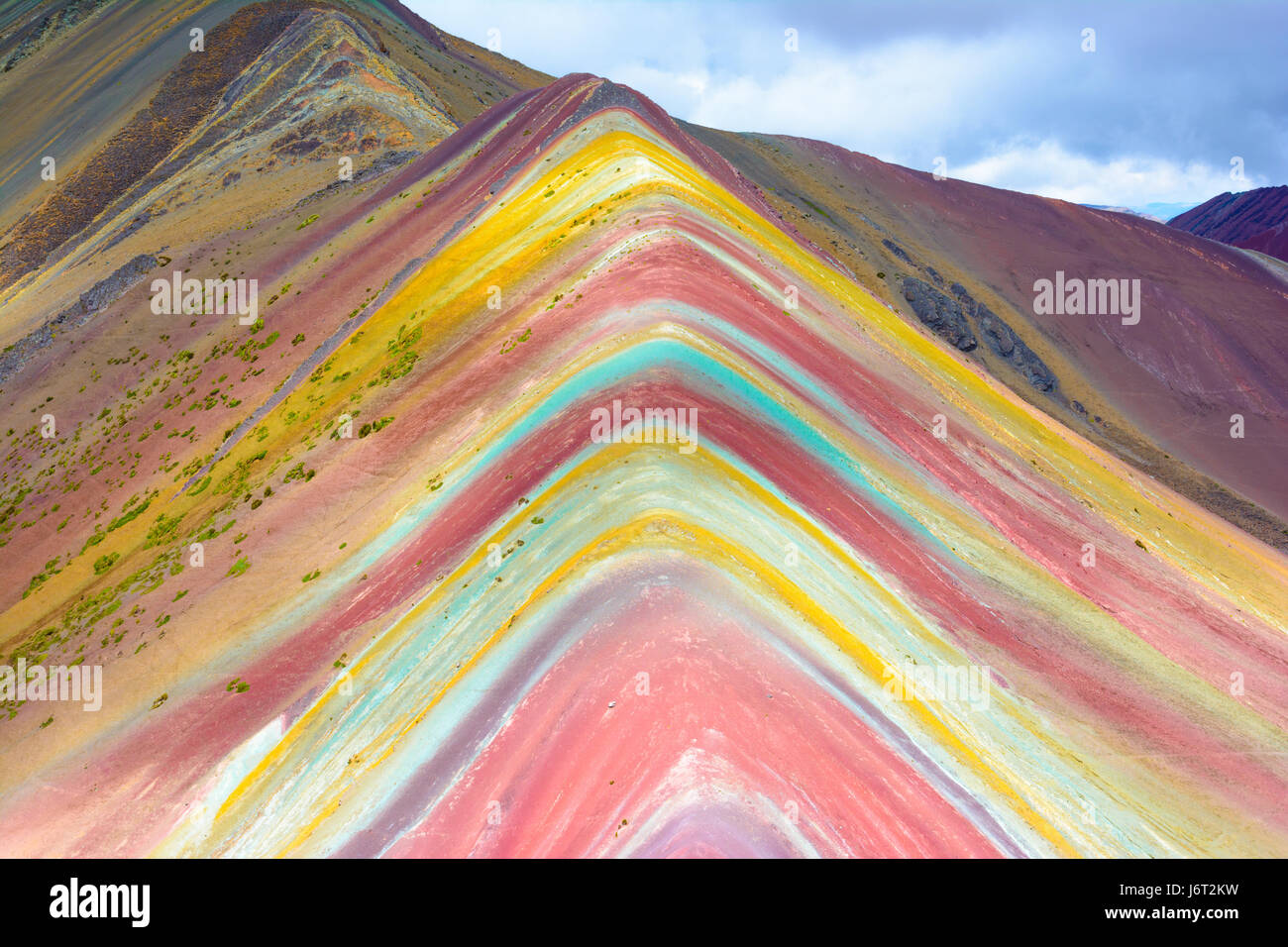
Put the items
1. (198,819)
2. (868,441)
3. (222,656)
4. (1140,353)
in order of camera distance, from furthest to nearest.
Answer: (1140,353)
(868,441)
(222,656)
(198,819)

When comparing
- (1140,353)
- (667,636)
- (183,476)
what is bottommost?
(667,636)

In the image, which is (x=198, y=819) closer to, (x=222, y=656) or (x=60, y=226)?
(x=222, y=656)

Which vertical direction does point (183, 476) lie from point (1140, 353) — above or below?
below

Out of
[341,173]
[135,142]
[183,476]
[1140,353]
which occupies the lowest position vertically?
[183,476]

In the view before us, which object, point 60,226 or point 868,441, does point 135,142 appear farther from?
point 868,441

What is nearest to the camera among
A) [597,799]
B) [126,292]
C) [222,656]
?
[597,799]

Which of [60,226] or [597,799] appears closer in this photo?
[597,799]

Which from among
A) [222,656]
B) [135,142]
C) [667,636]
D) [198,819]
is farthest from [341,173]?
[667,636]

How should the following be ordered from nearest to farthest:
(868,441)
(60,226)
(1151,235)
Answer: (868,441)
(60,226)
(1151,235)

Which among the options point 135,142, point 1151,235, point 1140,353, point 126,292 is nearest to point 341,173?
point 126,292
